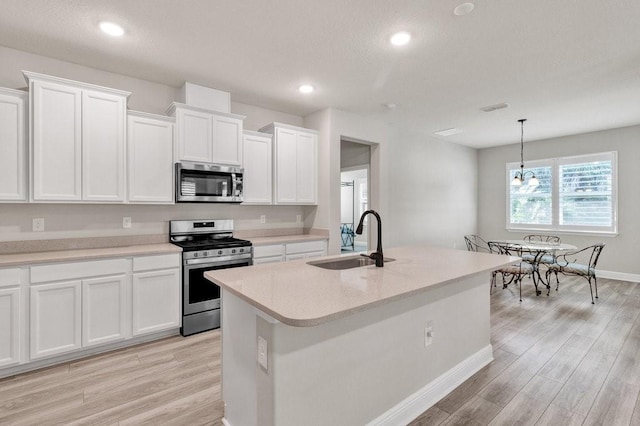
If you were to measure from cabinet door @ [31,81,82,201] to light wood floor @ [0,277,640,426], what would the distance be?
1.50 metres

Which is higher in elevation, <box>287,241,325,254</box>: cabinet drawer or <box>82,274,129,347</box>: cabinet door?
<box>287,241,325,254</box>: cabinet drawer

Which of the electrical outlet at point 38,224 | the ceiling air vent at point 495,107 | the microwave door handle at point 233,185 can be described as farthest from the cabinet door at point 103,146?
the ceiling air vent at point 495,107

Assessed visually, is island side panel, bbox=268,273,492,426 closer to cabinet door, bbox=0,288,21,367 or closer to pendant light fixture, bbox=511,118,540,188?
cabinet door, bbox=0,288,21,367

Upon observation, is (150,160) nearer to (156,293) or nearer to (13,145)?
(13,145)

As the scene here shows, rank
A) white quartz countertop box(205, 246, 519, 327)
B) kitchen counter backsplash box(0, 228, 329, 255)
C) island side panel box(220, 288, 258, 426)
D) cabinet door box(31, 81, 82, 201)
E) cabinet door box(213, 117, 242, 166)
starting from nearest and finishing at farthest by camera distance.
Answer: white quartz countertop box(205, 246, 519, 327) → island side panel box(220, 288, 258, 426) → cabinet door box(31, 81, 82, 201) → kitchen counter backsplash box(0, 228, 329, 255) → cabinet door box(213, 117, 242, 166)

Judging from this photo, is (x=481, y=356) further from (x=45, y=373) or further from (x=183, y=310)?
(x=45, y=373)

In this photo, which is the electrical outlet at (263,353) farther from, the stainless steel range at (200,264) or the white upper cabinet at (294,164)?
the white upper cabinet at (294,164)

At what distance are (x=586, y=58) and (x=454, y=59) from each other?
125 cm

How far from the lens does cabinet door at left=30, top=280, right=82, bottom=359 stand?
2488 mm

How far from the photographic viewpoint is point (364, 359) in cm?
169

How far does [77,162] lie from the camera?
2820 mm

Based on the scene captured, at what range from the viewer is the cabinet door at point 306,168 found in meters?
4.40

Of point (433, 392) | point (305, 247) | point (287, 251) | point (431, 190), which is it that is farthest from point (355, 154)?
point (433, 392)

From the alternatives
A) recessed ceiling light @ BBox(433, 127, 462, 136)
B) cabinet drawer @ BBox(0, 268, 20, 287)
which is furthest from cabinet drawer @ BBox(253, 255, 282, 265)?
recessed ceiling light @ BBox(433, 127, 462, 136)
